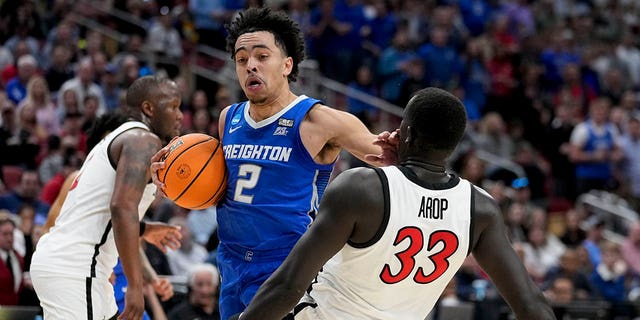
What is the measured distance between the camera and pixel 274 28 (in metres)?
5.23

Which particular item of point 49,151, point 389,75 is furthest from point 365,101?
point 49,151

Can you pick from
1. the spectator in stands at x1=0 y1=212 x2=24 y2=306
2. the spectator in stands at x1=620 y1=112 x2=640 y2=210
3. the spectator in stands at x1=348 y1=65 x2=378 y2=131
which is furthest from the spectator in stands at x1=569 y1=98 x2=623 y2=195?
the spectator in stands at x1=0 y1=212 x2=24 y2=306

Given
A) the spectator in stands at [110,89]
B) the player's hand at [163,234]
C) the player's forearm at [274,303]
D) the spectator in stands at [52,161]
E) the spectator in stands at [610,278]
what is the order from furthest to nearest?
the spectator in stands at [110,89], the spectator in stands at [610,278], the spectator in stands at [52,161], the player's hand at [163,234], the player's forearm at [274,303]

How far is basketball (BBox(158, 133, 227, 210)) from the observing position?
16.4 feet

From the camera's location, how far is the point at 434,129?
405cm

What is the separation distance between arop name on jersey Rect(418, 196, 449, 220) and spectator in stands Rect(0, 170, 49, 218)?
275 inches

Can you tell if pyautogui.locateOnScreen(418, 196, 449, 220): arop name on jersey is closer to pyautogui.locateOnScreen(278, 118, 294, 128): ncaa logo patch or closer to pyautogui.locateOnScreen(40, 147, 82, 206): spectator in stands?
pyautogui.locateOnScreen(278, 118, 294, 128): ncaa logo patch

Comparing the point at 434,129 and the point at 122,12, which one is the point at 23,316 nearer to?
the point at 434,129

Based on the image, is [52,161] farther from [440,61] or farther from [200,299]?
[440,61]

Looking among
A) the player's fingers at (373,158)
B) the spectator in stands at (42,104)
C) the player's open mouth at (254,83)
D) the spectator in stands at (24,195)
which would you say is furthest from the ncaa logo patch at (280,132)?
the spectator in stands at (42,104)

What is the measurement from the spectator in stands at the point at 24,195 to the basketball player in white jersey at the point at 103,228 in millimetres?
4806

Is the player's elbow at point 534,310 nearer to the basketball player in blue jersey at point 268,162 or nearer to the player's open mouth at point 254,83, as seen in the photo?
the basketball player in blue jersey at point 268,162

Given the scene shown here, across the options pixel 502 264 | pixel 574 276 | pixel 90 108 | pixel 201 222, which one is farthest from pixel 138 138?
pixel 574 276

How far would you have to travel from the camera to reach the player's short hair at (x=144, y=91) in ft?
19.2
